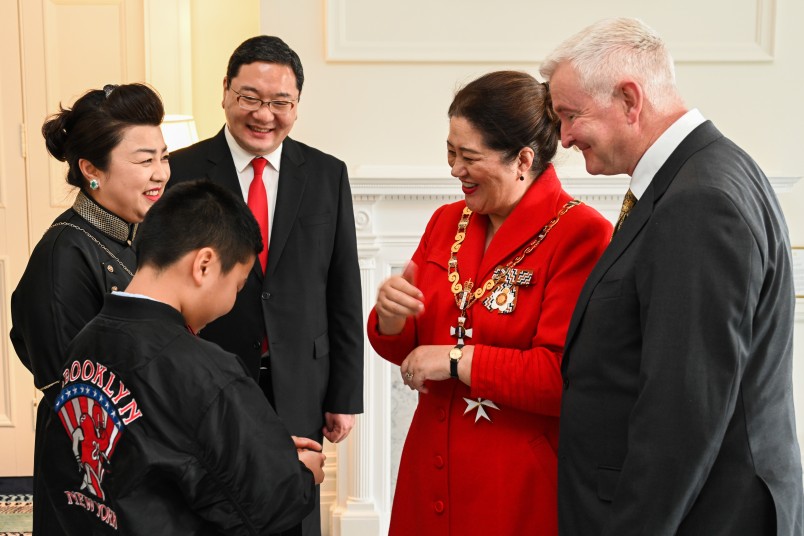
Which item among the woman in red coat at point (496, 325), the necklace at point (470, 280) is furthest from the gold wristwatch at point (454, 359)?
the necklace at point (470, 280)

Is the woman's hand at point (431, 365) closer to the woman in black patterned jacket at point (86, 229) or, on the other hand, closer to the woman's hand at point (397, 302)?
the woman's hand at point (397, 302)

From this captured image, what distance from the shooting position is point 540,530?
5.56 feet

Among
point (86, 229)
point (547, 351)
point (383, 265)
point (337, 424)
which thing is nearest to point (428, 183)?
point (383, 265)

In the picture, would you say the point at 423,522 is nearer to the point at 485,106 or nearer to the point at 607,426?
the point at 607,426

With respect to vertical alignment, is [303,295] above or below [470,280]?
below

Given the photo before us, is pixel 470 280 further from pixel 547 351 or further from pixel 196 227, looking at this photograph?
pixel 196 227

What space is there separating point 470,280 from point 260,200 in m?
0.78

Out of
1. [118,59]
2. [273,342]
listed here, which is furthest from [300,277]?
[118,59]

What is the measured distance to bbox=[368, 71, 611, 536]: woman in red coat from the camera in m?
1.68

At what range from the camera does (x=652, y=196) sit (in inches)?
53.4

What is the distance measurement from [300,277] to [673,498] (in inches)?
51.9

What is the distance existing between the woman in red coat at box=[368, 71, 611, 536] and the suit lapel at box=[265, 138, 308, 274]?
1.79 ft

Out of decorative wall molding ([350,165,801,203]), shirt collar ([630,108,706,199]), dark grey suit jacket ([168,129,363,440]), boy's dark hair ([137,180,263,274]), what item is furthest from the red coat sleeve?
decorative wall molding ([350,165,801,203])

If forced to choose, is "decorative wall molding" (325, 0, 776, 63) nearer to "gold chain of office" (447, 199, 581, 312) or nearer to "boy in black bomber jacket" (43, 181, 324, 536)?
"gold chain of office" (447, 199, 581, 312)
